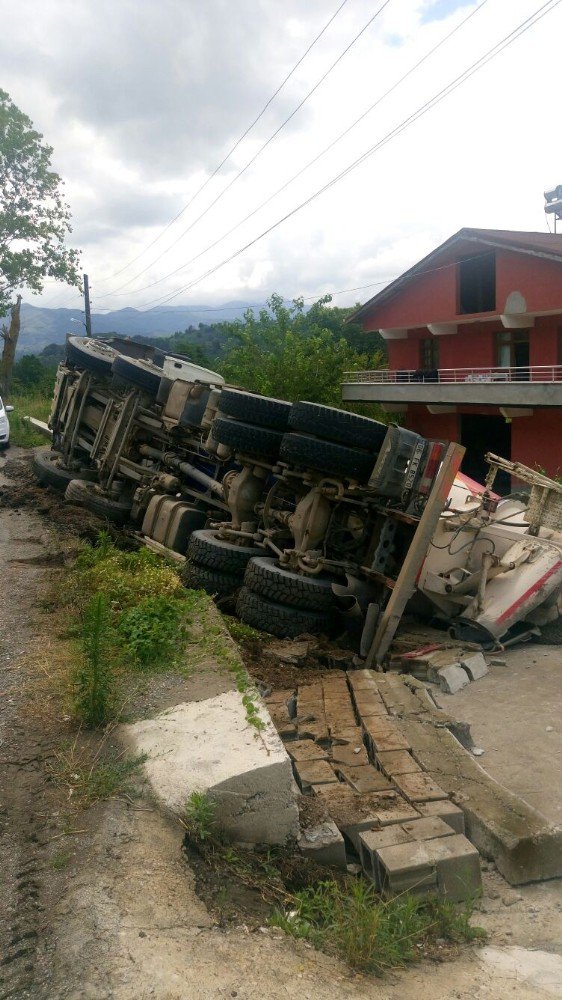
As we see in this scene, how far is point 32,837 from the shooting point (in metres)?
3.31

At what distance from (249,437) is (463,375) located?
17.9 metres

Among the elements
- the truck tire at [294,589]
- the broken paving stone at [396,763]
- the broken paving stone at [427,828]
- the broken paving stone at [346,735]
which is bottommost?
the broken paving stone at [346,735]

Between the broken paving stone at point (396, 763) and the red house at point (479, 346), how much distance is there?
16.1m

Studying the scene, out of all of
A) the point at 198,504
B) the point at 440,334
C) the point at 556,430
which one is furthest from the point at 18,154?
the point at 198,504

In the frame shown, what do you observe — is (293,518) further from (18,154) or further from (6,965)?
(18,154)

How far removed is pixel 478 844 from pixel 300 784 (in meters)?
0.89

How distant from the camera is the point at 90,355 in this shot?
1216 centimetres

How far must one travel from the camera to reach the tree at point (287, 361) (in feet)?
89.9

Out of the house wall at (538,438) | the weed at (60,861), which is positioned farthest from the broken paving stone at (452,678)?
the house wall at (538,438)

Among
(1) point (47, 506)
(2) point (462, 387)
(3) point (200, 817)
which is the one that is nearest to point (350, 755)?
(3) point (200, 817)

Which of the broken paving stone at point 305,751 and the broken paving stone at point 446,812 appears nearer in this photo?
the broken paving stone at point 446,812

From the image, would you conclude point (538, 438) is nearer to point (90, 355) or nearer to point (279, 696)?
point (90, 355)

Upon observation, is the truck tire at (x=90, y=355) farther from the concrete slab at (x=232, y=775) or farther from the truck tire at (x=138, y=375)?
the concrete slab at (x=232, y=775)

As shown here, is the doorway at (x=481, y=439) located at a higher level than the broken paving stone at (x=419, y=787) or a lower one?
lower
